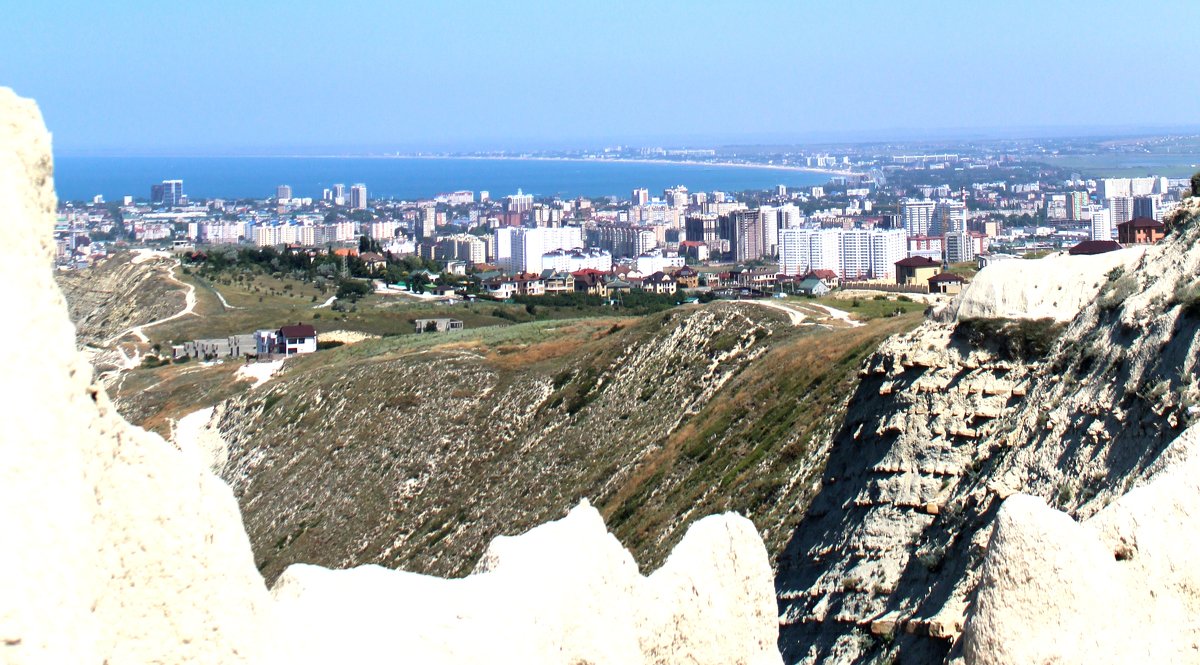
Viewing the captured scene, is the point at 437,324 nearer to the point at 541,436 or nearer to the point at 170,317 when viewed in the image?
the point at 170,317

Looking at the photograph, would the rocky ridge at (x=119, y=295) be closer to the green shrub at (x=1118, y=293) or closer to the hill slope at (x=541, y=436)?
the hill slope at (x=541, y=436)

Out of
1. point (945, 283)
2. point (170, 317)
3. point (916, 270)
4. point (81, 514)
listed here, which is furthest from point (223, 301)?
point (81, 514)

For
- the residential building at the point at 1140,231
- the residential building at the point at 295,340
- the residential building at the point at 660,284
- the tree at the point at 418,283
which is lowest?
the residential building at the point at 660,284

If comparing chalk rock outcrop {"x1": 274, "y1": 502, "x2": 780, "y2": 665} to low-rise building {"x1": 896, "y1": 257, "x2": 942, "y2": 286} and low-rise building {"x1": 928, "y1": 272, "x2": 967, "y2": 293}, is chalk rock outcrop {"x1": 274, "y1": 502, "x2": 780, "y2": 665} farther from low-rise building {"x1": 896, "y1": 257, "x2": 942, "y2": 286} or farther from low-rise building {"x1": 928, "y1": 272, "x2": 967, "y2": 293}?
low-rise building {"x1": 896, "y1": 257, "x2": 942, "y2": 286}

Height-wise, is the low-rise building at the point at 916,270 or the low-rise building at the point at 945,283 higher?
the low-rise building at the point at 945,283

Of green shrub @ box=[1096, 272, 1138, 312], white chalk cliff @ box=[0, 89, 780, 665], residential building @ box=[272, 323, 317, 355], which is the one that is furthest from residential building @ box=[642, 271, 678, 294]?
white chalk cliff @ box=[0, 89, 780, 665]

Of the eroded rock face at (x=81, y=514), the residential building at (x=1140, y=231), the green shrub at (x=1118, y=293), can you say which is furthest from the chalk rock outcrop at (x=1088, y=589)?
the residential building at (x=1140, y=231)
